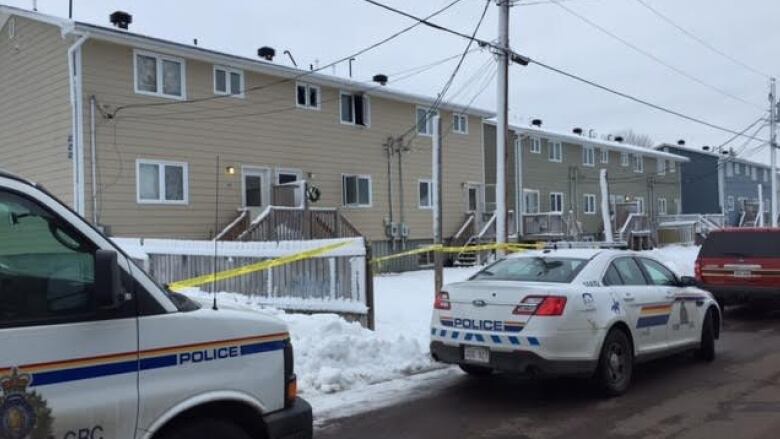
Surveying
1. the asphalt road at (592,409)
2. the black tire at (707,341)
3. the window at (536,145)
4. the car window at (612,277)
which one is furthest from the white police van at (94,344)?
the window at (536,145)

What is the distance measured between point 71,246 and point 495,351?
500 cm

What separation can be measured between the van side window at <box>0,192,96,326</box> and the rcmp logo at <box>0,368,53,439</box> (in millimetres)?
246

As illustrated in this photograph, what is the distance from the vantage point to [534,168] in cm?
3750

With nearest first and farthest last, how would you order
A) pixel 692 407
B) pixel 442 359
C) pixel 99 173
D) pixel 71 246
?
pixel 71 246, pixel 692 407, pixel 442 359, pixel 99 173

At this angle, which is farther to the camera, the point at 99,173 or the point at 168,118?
the point at 168,118

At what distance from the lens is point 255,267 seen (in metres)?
12.5

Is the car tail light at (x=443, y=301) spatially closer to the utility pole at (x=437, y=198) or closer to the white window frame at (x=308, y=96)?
the utility pole at (x=437, y=198)

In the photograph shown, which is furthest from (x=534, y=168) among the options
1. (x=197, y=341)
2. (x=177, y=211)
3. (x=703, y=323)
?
(x=197, y=341)

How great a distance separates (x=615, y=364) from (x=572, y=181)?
110ft

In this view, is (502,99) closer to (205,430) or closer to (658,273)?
(658,273)

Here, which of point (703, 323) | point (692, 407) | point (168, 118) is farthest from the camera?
point (168, 118)

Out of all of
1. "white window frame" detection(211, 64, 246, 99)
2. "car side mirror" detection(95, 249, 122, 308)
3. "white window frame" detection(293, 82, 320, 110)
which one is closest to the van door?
"car side mirror" detection(95, 249, 122, 308)

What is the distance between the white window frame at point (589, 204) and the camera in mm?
41781

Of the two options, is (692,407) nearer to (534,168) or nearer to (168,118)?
(168,118)
